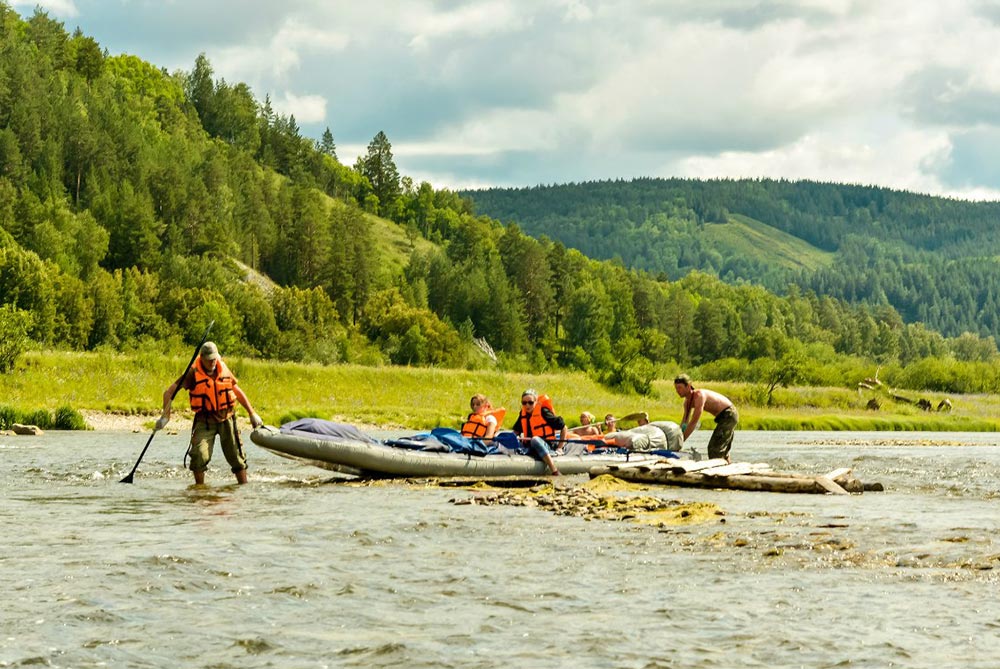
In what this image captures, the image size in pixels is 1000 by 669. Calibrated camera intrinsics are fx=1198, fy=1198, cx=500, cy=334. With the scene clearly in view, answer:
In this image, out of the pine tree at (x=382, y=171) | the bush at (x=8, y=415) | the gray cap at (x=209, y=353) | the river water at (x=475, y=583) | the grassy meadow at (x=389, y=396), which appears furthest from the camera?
the pine tree at (x=382, y=171)

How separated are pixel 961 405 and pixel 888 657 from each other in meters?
70.9

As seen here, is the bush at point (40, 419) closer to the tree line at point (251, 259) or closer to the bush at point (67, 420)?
the bush at point (67, 420)

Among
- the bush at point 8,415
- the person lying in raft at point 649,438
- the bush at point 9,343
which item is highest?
the bush at point 9,343

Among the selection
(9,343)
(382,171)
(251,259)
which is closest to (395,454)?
(9,343)

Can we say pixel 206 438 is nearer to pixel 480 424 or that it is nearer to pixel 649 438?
pixel 480 424

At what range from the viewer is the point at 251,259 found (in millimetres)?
119438

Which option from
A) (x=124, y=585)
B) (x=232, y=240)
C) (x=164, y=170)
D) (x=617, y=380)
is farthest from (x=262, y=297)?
(x=124, y=585)

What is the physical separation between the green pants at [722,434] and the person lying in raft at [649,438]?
1384 mm

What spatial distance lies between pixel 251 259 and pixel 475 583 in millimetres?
111863

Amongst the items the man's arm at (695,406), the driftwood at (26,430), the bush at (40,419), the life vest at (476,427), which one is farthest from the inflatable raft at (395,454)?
the bush at (40,419)

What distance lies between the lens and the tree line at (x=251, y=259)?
87.2 metres

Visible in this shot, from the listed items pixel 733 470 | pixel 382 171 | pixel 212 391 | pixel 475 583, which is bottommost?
pixel 475 583

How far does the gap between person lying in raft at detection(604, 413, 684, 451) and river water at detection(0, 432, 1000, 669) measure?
557cm

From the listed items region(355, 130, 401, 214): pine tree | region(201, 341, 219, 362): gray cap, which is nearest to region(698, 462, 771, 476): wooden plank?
region(201, 341, 219, 362): gray cap
